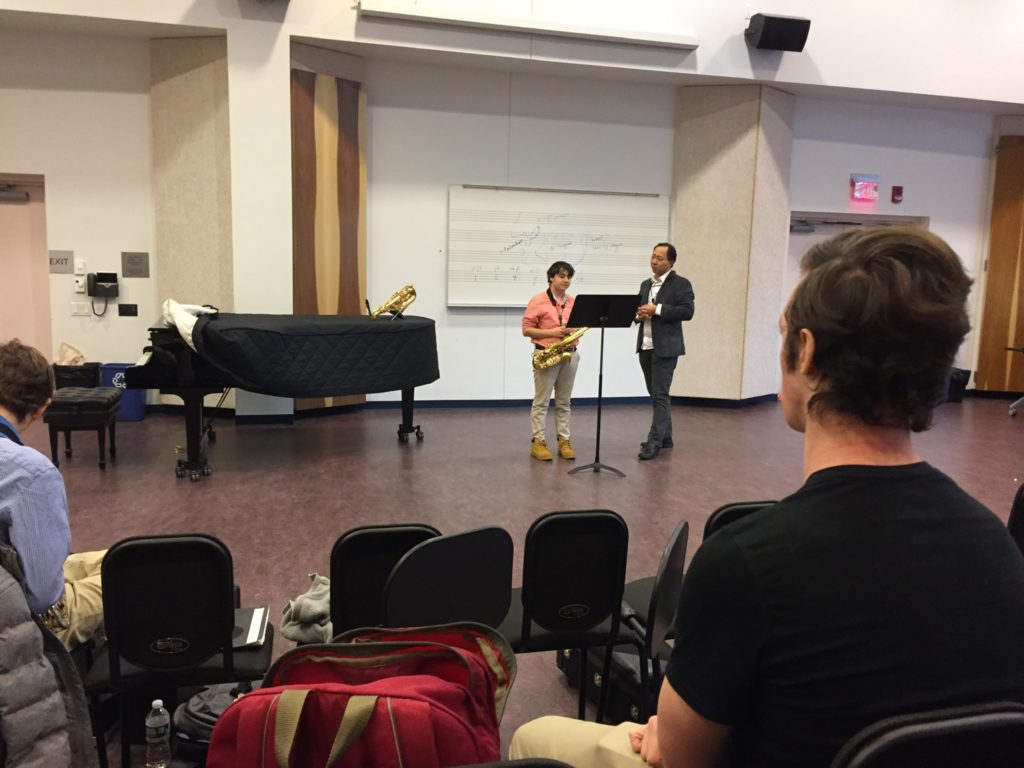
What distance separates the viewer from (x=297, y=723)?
1.20 m

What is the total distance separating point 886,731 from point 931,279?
0.58 metres

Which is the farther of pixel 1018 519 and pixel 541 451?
pixel 541 451

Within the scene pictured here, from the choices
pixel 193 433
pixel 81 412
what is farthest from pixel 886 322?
pixel 81 412

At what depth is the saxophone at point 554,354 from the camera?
241 inches

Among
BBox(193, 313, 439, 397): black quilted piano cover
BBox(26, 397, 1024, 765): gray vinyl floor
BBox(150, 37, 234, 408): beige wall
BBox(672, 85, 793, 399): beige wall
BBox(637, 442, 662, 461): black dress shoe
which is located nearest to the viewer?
BBox(26, 397, 1024, 765): gray vinyl floor

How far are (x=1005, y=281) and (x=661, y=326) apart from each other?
6164mm

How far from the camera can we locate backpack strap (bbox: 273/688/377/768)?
1.17 meters

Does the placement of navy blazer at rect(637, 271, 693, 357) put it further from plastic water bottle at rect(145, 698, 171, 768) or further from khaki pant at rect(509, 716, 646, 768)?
khaki pant at rect(509, 716, 646, 768)

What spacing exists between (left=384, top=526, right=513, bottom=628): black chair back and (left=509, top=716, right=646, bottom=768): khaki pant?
0.49 m

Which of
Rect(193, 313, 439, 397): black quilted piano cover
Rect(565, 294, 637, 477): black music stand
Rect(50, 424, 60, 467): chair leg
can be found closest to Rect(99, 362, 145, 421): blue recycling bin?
Rect(50, 424, 60, 467): chair leg

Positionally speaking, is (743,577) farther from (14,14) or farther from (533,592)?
(14,14)

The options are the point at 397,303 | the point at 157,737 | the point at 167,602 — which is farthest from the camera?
the point at 397,303

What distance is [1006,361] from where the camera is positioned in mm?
9930

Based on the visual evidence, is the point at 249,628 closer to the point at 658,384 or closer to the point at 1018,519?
the point at 1018,519
